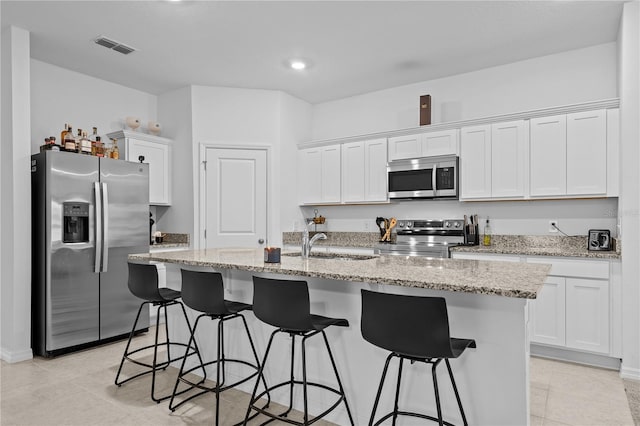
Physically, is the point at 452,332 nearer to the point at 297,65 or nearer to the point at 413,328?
the point at 413,328

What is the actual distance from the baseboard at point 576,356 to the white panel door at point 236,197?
10.4 ft

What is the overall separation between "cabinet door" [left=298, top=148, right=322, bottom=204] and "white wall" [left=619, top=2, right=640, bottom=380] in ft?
10.5

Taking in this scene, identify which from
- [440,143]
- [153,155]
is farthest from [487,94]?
[153,155]

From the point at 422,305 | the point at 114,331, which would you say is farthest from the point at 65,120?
the point at 422,305

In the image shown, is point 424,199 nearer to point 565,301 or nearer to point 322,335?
point 565,301

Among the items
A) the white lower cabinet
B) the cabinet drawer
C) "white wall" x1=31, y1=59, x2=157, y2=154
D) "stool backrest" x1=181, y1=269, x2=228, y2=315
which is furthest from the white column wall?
the cabinet drawer

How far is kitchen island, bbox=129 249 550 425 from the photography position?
1749 mm

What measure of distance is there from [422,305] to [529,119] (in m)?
3.04

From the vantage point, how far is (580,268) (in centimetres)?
331

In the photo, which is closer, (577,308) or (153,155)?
(577,308)

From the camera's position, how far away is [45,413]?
2.51 meters

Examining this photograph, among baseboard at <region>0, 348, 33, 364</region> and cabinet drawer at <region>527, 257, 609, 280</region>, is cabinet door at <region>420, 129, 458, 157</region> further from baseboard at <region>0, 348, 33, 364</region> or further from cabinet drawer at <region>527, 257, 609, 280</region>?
baseboard at <region>0, 348, 33, 364</region>

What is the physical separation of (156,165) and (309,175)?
75.4 inches

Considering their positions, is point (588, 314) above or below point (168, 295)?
below
